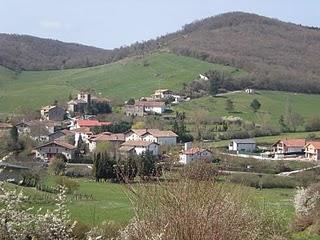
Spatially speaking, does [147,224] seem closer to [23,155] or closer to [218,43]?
[23,155]

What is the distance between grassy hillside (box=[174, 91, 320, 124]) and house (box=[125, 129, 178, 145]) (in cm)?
1040

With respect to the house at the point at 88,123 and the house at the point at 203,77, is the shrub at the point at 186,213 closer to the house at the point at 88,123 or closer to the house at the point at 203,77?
the house at the point at 88,123

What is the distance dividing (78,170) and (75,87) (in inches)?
1929

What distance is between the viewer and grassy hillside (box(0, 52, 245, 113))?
84688mm

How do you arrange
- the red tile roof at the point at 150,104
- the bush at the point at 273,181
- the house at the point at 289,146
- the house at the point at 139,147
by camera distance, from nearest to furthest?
1. the bush at the point at 273,181
2. the house at the point at 289,146
3. the house at the point at 139,147
4. the red tile roof at the point at 150,104

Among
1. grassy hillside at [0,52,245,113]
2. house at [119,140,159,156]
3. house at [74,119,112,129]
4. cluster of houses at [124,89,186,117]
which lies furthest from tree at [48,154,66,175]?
grassy hillside at [0,52,245,113]

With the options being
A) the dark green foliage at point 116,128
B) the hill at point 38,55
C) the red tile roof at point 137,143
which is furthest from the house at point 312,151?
the hill at point 38,55

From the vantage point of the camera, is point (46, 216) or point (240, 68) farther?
point (240, 68)

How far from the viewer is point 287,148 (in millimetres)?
56406

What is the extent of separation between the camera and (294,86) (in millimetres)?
86188

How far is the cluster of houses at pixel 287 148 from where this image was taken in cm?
5512

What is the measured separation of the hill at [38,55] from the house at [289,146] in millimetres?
65121

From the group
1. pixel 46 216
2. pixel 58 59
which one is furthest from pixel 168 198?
pixel 58 59

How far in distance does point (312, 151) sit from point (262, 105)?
21244mm
